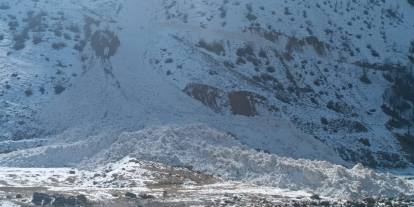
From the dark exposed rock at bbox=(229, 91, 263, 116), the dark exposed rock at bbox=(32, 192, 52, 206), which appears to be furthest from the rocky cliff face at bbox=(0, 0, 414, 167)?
the dark exposed rock at bbox=(32, 192, 52, 206)

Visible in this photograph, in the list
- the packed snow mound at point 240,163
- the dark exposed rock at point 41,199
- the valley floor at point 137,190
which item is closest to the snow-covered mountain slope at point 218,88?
the packed snow mound at point 240,163

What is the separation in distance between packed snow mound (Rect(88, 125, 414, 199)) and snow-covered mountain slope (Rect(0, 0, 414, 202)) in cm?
8

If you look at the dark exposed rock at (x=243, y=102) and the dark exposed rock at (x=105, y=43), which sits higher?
the dark exposed rock at (x=105, y=43)

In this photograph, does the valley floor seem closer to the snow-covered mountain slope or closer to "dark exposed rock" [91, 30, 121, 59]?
the snow-covered mountain slope

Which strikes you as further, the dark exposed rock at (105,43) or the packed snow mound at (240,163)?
the dark exposed rock at (105,43)

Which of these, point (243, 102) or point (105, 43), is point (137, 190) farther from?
point (105, 43)

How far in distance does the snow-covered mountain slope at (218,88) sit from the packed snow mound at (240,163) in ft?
0.25

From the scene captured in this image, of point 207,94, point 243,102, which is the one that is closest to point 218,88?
point 207,94

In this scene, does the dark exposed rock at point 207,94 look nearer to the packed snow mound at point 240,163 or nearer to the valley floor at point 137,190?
the packed snow mound at point 240,163

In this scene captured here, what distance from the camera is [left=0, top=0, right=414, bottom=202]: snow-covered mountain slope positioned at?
32156 mm

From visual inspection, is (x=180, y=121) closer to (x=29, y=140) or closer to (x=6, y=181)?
(x=29, y=140)

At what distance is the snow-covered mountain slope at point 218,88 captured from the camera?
32.2 meters

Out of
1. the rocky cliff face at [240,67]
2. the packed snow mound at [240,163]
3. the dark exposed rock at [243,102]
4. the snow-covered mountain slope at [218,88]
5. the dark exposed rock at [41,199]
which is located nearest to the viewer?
the dark exposed rock at [41,199]

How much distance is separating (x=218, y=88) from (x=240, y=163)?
10011mm
